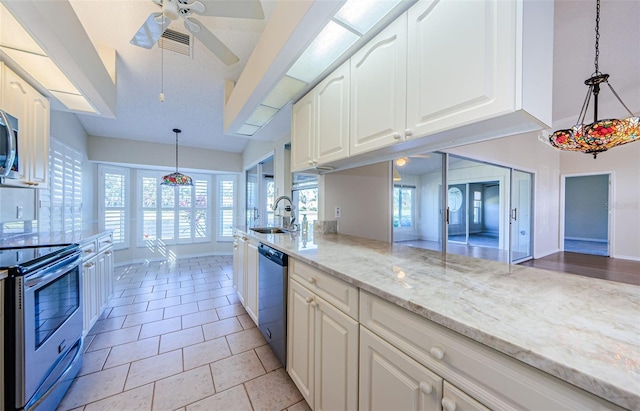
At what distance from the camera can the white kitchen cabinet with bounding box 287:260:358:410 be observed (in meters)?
1.09

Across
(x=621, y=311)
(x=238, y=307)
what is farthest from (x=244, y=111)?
(x=621, y=311)

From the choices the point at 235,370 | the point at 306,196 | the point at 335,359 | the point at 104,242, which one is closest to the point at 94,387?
the point at 235,370

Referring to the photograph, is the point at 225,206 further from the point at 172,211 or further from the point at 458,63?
the point at 458,63

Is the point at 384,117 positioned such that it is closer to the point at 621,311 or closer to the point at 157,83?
the point at 621,311

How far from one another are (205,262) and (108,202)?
2.16m

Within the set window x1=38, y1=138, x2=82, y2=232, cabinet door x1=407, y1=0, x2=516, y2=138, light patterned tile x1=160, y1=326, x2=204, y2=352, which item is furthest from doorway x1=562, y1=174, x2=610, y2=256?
window x1=38, y1=138, x2=82, y2=232

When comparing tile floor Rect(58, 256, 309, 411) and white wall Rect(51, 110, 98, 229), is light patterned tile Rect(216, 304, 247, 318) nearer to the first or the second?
tile floor Rect(58, 256, 309, 411)

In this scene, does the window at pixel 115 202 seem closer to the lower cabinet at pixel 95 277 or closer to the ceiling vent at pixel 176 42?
the lower cabinet at pixel 95 277

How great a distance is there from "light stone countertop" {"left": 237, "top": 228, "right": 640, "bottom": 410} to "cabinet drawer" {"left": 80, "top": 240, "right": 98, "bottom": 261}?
2085 millimetres

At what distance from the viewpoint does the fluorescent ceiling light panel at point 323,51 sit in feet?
4.56

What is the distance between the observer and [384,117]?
4.36ft

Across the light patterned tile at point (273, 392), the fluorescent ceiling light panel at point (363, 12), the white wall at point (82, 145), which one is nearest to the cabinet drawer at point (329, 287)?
the light patterned tile at point (273, 392)

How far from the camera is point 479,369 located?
2.07 ft

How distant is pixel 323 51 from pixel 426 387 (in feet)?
5.84
